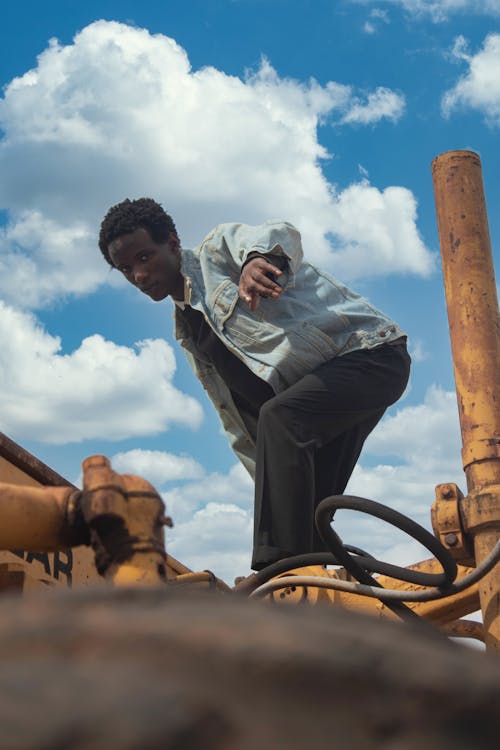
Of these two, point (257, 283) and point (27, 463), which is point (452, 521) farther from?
point (27, 463)

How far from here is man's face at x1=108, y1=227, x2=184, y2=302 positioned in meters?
3.30

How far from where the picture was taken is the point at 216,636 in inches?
14.6

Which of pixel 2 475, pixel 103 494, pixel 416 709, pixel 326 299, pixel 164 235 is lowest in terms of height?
pixel 416 709

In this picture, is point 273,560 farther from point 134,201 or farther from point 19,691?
point 19,691

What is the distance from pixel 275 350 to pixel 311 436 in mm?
287

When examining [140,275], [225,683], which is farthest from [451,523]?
[225,683]

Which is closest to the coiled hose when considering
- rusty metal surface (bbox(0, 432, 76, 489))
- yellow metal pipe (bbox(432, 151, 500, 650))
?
yellow metal pipe (bbox(432, 151, 500, 650))

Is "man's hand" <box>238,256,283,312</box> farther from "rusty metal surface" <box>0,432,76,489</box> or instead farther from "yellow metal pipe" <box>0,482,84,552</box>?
"yellow metal pipe" <box>0,482,84,552</box>

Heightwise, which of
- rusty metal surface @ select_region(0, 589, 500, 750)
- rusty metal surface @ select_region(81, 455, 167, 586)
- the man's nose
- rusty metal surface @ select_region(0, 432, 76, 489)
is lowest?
rusty metal surface @ select_region(0, 589, 500, 750)

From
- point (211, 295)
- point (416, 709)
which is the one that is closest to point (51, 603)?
point (416, 709)

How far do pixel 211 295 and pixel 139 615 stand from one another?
2751 millimetres

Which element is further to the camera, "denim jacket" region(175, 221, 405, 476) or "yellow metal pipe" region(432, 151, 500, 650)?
"denim jacket" region(175, 221, 405, 476)

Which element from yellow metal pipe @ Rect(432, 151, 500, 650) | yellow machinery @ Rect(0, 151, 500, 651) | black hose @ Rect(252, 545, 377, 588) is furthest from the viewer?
yellow metal pipe @ Rect(432, 151, 500, 650)

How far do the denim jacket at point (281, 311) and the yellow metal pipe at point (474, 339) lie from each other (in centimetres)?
34
